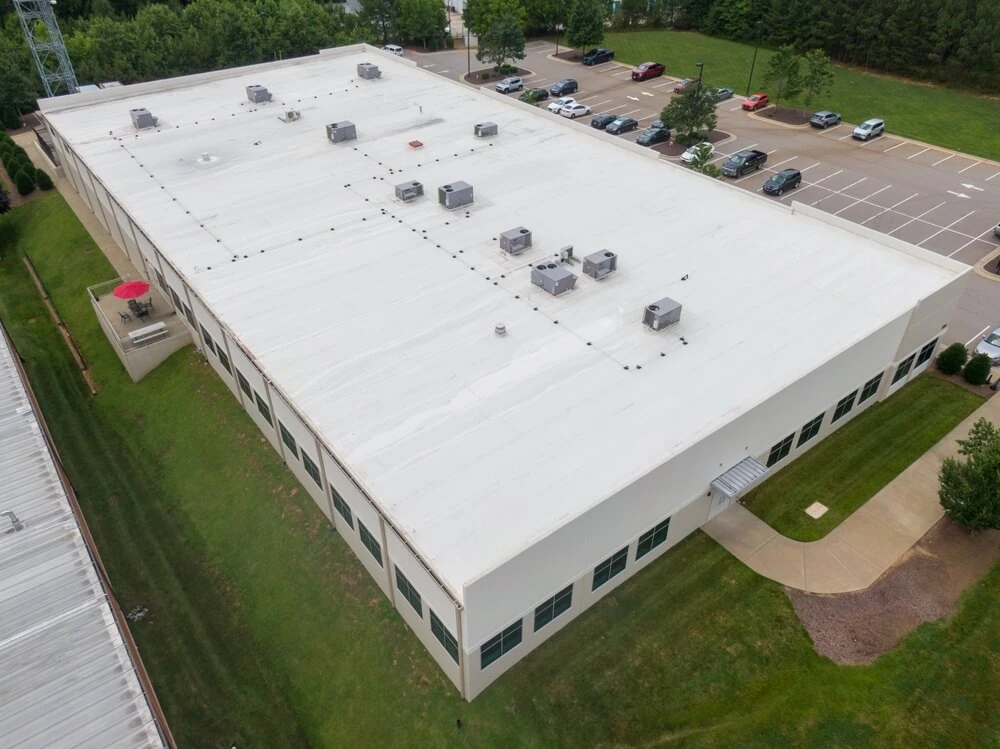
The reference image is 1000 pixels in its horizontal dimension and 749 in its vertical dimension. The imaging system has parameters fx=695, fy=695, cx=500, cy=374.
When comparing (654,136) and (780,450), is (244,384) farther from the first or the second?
(654,136)

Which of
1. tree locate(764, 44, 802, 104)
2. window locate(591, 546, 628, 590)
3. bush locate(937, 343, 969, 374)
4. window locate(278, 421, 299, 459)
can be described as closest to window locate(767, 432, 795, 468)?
window locate(591, 546, 628, 590)

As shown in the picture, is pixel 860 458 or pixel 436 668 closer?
pixel 436 668

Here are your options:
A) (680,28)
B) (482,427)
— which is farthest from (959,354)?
(680,28)

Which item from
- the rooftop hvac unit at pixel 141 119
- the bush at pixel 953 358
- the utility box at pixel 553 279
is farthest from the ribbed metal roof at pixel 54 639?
the bush at pixel 953 358

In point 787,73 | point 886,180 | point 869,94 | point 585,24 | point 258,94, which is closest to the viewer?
point 258,94

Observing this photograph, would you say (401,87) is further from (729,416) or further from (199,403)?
(729,416)

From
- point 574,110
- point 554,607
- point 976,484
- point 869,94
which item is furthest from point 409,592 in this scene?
point 869,94
